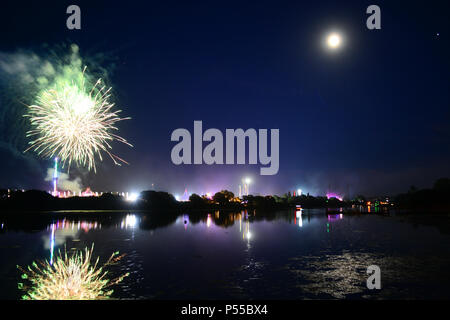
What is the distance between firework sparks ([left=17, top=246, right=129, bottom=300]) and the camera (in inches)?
565

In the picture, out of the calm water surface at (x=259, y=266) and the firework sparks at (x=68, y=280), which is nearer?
the firework sparks at (x=68, y=280)

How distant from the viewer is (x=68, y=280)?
16.8 m

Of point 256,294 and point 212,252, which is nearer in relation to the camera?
point 256,294

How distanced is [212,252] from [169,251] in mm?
3590

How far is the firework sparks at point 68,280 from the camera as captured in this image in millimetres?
14352

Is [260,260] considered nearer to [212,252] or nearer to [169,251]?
[212,252]

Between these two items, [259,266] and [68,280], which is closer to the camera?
[68,280]

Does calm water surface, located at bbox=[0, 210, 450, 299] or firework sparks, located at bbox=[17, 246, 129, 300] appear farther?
calm water surface, located at bbox=[0, 210, 450, 299]

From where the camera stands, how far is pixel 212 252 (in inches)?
1027

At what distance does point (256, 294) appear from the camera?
14.4 metres
